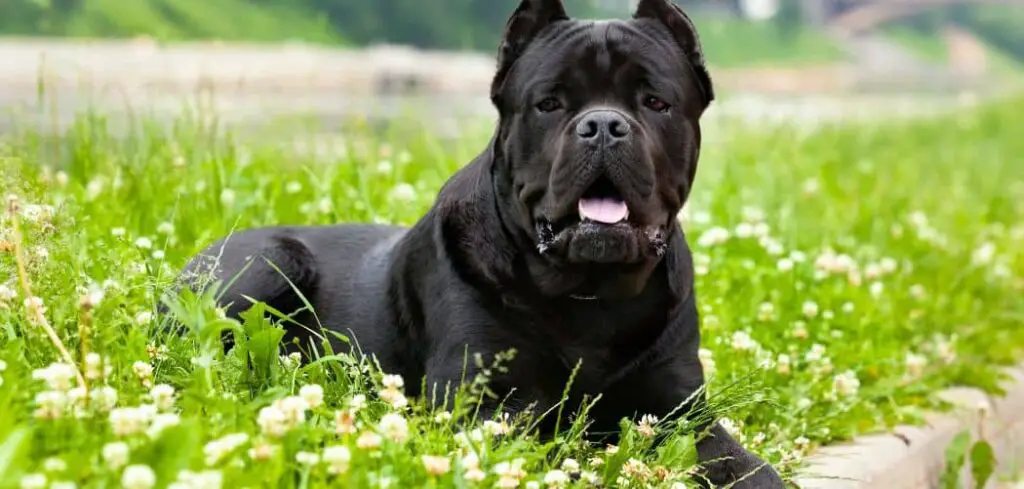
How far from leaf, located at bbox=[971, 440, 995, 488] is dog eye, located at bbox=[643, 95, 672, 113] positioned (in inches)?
78.6

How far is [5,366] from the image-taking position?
287 cm

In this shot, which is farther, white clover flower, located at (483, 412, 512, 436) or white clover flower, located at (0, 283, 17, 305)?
white clover flower, located at (0, 283, 17, 305)

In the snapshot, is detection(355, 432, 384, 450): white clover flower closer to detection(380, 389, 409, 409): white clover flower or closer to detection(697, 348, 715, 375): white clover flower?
detection(380, 389, 409, 409): white clover flower

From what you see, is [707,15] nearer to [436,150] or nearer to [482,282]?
[436,150]

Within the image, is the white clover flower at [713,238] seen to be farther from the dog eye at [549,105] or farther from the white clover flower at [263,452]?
the white clover flower at [263,452]

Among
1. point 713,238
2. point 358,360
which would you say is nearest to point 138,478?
point 358,360

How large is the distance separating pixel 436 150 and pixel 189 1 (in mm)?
27055

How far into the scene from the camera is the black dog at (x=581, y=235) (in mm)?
3406

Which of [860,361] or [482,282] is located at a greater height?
[482,282]

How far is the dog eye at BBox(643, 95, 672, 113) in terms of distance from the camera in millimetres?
3510

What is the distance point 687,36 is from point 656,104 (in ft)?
0.83

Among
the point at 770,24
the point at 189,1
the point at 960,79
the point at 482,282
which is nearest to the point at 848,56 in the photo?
the point at 770,24

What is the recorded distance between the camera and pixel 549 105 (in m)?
A: 3.51

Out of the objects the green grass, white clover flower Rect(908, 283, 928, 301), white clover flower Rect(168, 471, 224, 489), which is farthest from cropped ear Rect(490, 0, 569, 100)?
white clover flower Rect(908, 283, 928, 301)
